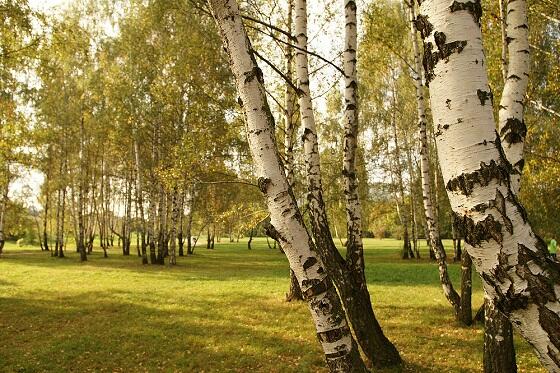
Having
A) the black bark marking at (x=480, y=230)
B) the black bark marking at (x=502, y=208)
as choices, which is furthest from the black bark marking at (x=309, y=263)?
the black bark marking at (x=502, y=208)

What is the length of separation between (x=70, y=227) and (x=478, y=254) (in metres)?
54.6

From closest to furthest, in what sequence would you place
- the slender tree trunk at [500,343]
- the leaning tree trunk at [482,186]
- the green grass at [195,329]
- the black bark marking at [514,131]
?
the leaning tree trunk at [482,186] < the black bark marking at [514,131] < the slender tree trunk at [500,343] < the green grass at [195,329]

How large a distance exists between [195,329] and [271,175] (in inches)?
350

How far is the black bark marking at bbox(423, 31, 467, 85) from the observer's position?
6.76ft

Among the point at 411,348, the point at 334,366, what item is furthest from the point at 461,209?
the point at 411,348

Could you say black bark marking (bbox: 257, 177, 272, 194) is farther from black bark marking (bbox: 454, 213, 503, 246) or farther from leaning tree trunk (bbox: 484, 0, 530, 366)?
leaning tree trunk (bbox: 484, 0, 530, 366)

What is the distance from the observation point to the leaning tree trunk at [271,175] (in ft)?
9.80

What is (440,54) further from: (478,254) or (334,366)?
(334,366)

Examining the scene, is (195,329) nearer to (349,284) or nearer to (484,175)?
(349,284)

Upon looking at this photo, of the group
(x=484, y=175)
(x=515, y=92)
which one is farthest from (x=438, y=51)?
(x=515, y=92)

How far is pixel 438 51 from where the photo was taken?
2.10 m

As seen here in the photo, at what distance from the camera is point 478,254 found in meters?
1.95

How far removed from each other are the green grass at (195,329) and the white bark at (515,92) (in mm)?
4560

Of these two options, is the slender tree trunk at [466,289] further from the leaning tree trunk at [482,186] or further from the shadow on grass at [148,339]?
the leaning tree trunk at [482,186]
